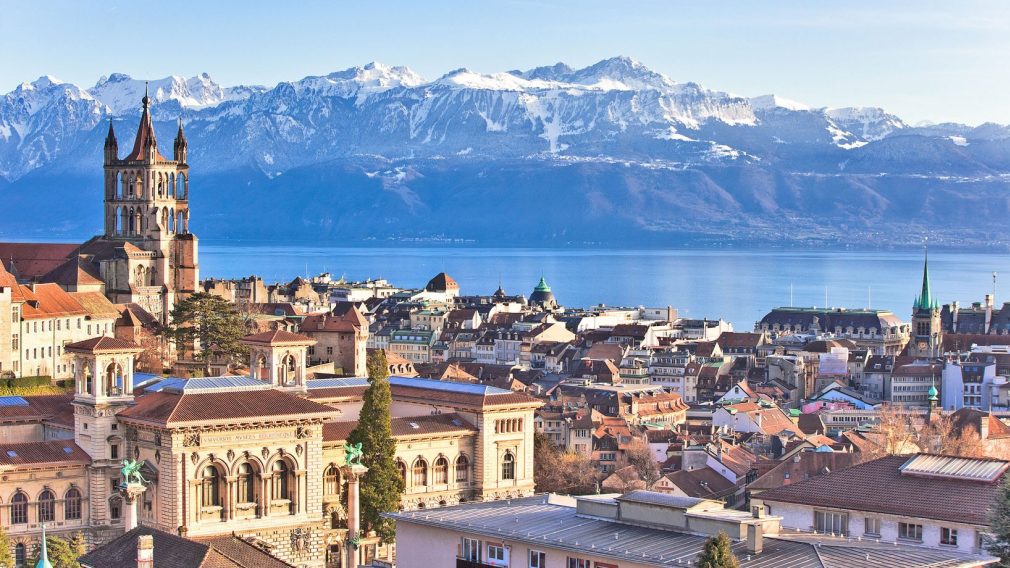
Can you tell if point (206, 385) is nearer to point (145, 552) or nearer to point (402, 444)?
point (402, 444)

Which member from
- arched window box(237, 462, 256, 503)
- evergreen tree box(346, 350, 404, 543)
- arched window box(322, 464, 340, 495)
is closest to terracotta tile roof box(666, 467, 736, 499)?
evergreen tree box(346, 350, 404, 543)

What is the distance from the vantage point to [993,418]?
100 meters

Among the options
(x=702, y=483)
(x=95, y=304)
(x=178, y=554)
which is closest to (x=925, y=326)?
(x=702, y=483)

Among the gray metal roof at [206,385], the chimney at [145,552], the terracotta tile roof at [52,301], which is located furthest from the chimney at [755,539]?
the terracotta tile roof at [52,301]

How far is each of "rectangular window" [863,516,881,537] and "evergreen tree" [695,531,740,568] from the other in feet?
25.4

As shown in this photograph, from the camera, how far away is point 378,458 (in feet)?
190

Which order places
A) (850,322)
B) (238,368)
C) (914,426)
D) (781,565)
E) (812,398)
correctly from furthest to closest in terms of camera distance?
(850,322) < (812,398) < (914,426) < (238,368) < (781,565)

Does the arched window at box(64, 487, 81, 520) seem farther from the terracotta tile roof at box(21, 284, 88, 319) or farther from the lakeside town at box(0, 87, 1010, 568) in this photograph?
the terracotta tile roof at box(21, 284, 88, 319)

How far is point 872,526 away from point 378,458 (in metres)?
22.6

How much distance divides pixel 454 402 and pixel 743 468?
22682mm

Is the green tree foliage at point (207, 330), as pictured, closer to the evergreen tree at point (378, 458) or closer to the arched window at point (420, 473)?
the arched window at point (420, 473)

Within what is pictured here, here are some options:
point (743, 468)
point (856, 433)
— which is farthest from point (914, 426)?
point (743, 468)

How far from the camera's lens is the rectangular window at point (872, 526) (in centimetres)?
3992

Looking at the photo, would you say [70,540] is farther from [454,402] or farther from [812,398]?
[812,398]
